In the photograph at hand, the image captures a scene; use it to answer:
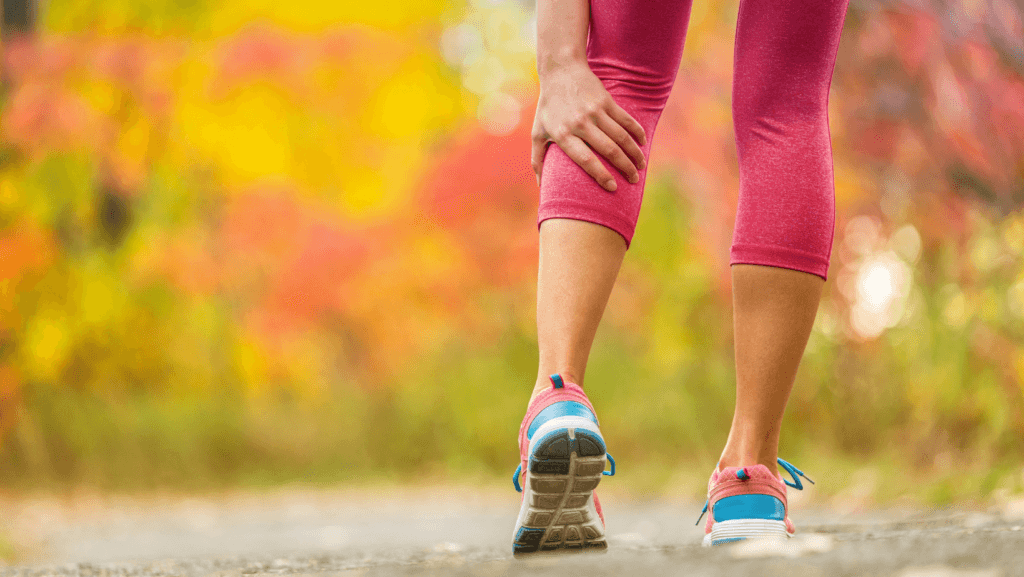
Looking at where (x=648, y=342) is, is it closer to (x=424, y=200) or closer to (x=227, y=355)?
(x=424, y=200)

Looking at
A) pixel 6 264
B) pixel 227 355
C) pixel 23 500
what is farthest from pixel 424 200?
pixel 23 500

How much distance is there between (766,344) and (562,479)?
0.95ft

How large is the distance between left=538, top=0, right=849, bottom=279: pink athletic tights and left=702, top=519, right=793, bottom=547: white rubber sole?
0.88ft

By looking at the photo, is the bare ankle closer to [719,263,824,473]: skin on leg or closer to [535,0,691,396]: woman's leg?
[535,0,691,396]: woman's leg

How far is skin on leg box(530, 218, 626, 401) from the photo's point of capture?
82cm

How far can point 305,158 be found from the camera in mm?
6586

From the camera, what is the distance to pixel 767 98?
90cm

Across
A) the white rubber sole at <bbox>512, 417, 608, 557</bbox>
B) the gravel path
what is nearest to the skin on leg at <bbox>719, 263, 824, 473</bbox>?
the gravel path

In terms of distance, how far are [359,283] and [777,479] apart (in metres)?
4.86

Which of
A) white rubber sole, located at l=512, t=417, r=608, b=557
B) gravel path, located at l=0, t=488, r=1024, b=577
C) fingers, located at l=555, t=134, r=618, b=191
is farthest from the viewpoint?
fingers, located at l=555, t=134, r=618, b=191

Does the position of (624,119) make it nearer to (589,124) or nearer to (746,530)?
(589,124)

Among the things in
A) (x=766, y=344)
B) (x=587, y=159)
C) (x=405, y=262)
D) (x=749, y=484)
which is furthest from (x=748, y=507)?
(x=405, y=262)

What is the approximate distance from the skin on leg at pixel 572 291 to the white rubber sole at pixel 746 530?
22cm

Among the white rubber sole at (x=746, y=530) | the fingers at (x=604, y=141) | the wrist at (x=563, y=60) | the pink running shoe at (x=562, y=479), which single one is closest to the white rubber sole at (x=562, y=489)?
the pink running shoe at (x=562, y=479)
